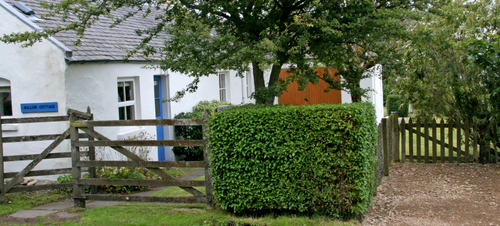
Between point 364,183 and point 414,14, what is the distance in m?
2.94

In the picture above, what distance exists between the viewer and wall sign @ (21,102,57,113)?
345 inches

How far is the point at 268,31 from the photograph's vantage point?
26.7ft

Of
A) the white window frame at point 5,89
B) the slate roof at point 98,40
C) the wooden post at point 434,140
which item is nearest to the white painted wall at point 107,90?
the slate roof at point 98,40

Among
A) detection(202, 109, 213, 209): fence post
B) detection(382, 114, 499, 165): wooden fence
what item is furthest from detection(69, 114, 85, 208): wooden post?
detection(382, 114, 499, 165): wooden fence

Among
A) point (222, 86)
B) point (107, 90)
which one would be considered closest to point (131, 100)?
point (107, 90)

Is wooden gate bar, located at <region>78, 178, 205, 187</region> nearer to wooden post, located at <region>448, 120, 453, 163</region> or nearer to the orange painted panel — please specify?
wooden post, located at <region>448, 120, 453, 163</region>

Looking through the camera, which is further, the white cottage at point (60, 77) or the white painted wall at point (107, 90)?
the white painted wall at point (107, 90)

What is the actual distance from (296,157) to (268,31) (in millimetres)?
3151

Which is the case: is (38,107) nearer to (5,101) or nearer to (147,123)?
(5,101)

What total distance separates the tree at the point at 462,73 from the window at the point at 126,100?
696 centimetres

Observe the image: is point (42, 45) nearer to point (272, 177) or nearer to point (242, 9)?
point (242, 9)

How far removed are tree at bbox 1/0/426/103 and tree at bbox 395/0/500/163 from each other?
110 inches

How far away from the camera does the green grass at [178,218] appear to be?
5.91 meters

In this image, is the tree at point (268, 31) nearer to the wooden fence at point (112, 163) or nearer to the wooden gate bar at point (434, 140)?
the wooden fence at point (112, 163)
